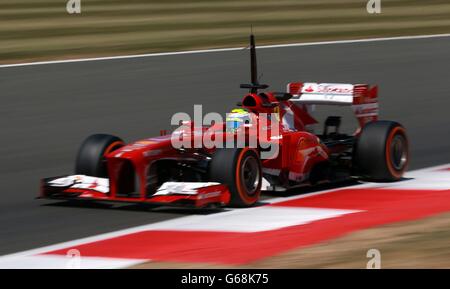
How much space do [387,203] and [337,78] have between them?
8.21 m

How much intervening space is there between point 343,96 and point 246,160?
1.93 m

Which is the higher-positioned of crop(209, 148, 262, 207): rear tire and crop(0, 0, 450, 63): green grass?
crop(0, 0, 450, 63): green grass

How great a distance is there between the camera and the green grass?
1947 cm

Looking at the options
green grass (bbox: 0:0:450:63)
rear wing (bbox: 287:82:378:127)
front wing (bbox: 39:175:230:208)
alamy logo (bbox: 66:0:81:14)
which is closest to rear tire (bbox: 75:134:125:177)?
front wing (bbox: 39:175:230:208)

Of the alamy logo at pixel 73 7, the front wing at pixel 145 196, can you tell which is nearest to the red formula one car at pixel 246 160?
the front wing at pixel 145 196

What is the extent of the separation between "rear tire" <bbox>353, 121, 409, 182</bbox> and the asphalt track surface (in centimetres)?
74

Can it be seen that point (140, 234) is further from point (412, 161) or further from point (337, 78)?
point (337, 78)

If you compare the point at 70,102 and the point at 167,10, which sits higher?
the point at 167,10

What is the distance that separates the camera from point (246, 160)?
9180 millimetres
